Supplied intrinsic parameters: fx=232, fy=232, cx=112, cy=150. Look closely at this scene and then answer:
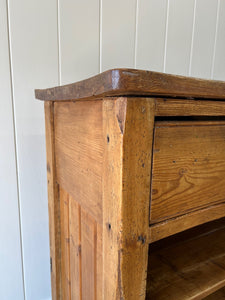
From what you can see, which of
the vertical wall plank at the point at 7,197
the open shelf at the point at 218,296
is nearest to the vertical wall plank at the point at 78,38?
the vertical wall plank at the point at 7,197

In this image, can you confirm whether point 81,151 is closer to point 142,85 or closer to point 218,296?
point 142,85

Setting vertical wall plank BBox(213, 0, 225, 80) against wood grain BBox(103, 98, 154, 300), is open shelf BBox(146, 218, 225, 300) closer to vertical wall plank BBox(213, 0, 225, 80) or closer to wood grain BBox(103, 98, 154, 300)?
wood grain BBox(103, 98, 154, 300)

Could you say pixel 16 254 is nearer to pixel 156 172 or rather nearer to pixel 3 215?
pixel 3 215

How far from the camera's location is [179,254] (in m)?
0.73

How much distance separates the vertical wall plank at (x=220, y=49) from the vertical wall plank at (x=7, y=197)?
2.99ft

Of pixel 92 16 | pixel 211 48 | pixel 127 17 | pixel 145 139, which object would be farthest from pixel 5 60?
pixel 211 48

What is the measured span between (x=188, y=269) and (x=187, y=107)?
48cm

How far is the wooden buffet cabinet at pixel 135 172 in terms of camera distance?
32cm

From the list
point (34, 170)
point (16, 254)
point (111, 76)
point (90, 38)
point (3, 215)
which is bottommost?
point (16, 254)

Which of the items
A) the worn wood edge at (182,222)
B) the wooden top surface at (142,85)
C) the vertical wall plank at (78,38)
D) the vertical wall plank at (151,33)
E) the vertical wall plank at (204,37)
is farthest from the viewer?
the vertical wall plank at (204,37)

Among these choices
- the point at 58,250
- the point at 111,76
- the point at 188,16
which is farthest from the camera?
the point at 188,16

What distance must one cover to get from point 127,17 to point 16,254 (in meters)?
0.92

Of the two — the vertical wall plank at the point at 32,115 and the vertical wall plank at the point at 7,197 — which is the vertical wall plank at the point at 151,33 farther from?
the vertical wall plank at the point at 7,197

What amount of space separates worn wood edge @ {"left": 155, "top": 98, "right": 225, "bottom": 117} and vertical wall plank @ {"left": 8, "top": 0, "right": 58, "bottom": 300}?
519 mm
